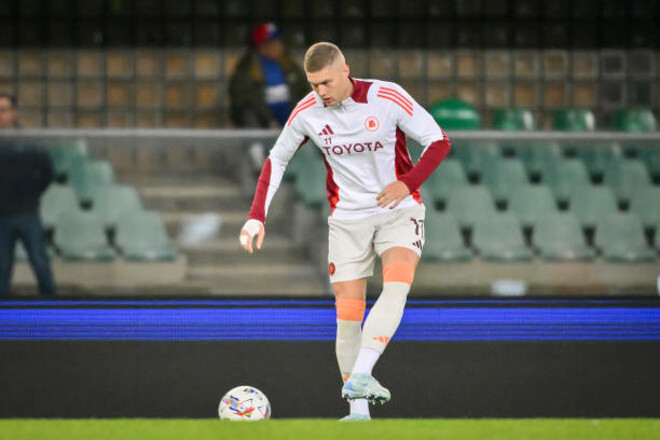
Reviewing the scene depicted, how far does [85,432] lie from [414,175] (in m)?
1.39

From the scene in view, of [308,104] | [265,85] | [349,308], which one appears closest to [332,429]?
[349,308]

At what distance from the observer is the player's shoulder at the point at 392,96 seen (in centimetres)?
462

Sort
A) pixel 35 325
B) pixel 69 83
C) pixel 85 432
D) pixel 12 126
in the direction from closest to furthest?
pixel 85 432 → pixel 35 325 → pixel 12 126 → pixel 69 83

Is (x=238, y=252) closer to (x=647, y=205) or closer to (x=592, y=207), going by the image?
(x=592, y=207)

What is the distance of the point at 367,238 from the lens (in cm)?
474

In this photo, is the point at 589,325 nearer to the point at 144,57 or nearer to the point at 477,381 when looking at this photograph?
the point at 477,381

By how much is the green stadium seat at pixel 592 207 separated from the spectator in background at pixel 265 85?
1905 mm

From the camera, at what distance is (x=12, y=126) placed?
6.12m

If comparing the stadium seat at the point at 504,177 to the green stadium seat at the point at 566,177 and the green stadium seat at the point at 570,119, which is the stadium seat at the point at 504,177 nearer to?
the green stadium seat at the point at 566,177

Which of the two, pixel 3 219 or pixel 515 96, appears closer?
pixel 3 219

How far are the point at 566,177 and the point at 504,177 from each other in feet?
0.91

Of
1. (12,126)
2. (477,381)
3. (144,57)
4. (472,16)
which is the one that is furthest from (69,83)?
(477,381)

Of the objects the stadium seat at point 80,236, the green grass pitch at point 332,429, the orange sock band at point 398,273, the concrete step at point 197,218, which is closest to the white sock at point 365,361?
the green grass pitch at point 332,429

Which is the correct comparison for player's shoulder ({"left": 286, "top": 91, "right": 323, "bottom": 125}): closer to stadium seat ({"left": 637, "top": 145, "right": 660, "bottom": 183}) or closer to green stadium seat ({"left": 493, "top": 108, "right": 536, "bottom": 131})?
stadium seat ({"left": 637, "top": 145, "right": 660, "bottom": 183})
